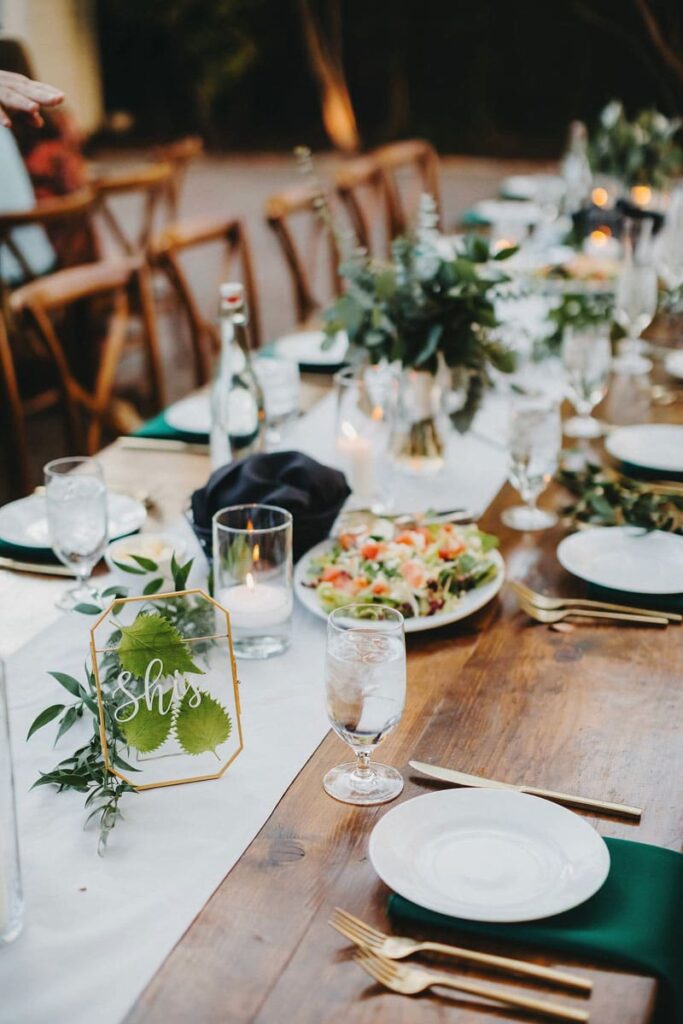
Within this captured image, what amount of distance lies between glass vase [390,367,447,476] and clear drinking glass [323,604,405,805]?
819 mm

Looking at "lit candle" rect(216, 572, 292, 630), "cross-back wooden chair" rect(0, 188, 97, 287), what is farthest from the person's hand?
"cross-back wooden chair" rect(0, 188, 97, 287)

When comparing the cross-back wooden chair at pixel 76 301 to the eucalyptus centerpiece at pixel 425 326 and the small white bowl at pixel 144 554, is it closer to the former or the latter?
the eucalyptus centerpiece at pixel 425 326

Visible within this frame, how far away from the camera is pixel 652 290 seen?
7.66 ft

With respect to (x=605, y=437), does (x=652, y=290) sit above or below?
above

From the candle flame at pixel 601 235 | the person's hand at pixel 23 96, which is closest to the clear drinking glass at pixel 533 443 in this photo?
the person's hand at pixel 23 96

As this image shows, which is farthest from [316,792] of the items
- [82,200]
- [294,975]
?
[82,200]

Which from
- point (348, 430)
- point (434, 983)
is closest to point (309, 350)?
point (348, 430)

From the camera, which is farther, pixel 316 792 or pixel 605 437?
pixel 605 437

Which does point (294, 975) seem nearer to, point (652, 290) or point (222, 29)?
point (652, 290)

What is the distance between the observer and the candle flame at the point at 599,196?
3.49m

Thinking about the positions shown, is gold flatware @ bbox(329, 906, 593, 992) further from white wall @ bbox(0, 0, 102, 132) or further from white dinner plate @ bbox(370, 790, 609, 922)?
white wall @ bbox(0, 0, 102, 132)

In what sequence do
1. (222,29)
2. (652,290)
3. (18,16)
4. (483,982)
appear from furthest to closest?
1. (222,29)
2. (18,16)
3. (652,290)
4. (483,982)

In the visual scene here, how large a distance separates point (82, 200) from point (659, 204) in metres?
1.69

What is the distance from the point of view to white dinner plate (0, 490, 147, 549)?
160 centimetres
